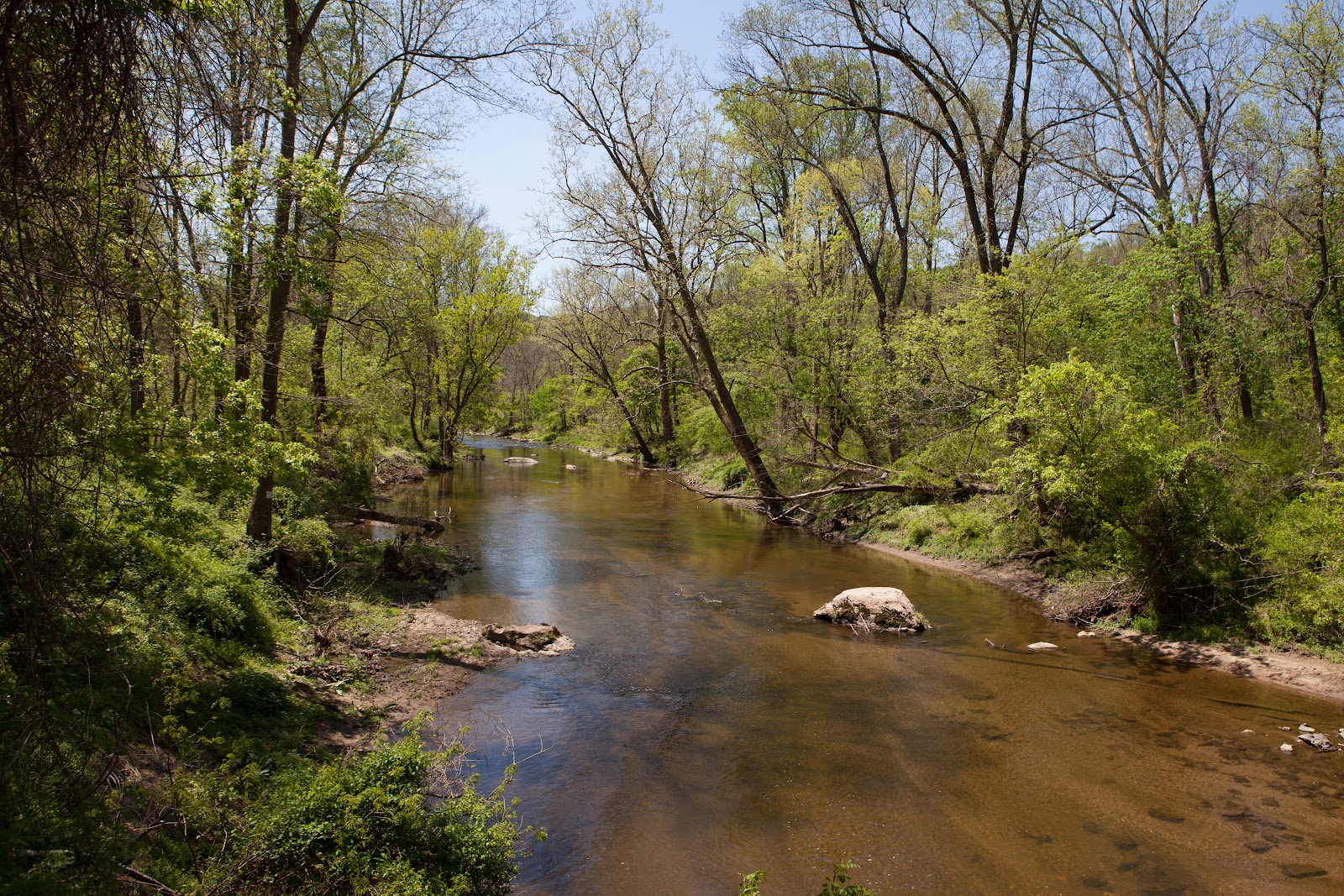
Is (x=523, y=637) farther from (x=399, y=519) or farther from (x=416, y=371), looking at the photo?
(x=416, y=371)

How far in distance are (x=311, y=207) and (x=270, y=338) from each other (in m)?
2.65

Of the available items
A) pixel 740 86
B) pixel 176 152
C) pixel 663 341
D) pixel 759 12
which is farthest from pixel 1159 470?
pixel 663 341

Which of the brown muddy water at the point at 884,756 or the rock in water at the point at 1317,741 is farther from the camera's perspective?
the rock in water at the point at 1317,741

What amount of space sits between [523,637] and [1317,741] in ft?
31.3

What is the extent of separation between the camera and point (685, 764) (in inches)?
294

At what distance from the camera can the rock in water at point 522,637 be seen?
10.7 m

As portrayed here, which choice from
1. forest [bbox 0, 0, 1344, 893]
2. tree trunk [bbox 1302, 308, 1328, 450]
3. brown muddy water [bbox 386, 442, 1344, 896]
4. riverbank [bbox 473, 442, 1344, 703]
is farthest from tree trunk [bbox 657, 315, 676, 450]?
tree trunk [bbox 1302, 308, 1328, 450]

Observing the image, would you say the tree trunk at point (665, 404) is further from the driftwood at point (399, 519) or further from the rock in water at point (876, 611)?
the rock in water at point (876, 611)

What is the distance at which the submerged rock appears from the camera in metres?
10.7

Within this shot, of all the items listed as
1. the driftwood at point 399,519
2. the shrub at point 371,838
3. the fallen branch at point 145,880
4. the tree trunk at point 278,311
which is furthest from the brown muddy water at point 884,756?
the driftwood at point 399,519

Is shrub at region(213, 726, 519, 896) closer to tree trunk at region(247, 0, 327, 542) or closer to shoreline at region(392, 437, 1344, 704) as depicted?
tree trunk at region(247, 0, 327, 542)

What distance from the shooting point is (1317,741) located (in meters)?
7.77

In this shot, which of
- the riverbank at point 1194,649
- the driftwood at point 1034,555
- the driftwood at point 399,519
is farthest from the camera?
the driftwood at point 399,519

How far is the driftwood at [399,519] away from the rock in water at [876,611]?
10049 millimetres
